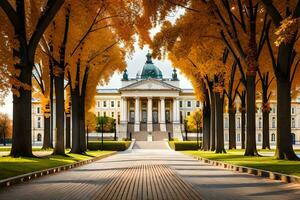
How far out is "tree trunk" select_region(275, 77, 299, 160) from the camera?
24.6 meters

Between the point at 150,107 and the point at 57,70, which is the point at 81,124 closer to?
the point at 57,70

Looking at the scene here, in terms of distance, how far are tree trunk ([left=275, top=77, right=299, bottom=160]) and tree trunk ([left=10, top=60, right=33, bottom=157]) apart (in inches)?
435

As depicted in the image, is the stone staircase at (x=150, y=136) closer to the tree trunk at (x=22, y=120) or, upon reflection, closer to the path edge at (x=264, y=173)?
the tree trunk at (x=22, y=120)

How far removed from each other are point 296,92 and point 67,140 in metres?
22.4

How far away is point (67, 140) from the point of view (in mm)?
54625

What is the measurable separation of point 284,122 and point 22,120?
11.5 m

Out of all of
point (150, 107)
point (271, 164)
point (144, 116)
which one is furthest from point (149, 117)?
point (271, 164)

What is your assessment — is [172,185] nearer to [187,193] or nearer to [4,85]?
[187,193]

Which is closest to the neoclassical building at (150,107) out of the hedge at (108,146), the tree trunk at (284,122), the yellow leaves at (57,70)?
the hedge at (108,146)

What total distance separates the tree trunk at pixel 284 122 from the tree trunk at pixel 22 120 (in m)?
11.0

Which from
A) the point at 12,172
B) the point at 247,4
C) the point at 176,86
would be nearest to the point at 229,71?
the point at 247,4

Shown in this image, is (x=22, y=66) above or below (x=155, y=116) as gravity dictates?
above

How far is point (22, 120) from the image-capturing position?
78.7 feet

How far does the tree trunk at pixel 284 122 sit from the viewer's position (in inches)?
968
